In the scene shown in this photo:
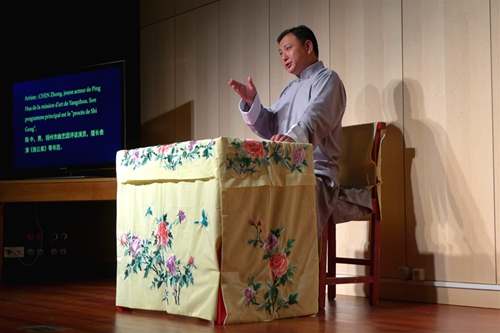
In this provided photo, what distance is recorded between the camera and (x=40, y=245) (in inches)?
204

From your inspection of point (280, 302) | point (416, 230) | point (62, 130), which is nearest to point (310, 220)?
point (280, 302)

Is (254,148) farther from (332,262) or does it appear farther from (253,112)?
(332,262)

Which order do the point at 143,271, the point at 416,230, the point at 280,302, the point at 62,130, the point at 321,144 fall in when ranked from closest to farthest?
the point at 280,302, the point at 143,271, the point at 321,144, the point at 416,230, the point at 62,130

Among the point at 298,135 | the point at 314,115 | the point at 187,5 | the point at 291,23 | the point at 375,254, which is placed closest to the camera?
the point at 298,135

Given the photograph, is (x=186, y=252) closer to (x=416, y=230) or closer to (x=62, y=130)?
(x=416, y=230)

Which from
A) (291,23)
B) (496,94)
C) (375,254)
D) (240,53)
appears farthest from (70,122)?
(496,94)

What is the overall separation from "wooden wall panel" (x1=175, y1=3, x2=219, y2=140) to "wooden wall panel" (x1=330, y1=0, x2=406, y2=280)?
114 centimetres

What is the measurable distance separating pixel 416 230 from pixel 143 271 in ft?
4.68

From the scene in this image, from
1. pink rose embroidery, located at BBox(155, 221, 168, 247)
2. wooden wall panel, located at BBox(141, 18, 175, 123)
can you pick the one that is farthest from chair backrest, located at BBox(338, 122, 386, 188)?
wooden wall panel, located at BBox(141, 18, 175, 123)

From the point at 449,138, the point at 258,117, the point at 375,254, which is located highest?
the point at 258,117

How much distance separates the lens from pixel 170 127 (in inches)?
203

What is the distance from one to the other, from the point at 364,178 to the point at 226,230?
113cm

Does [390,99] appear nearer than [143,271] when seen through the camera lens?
No

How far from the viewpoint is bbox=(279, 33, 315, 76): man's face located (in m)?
3.36
